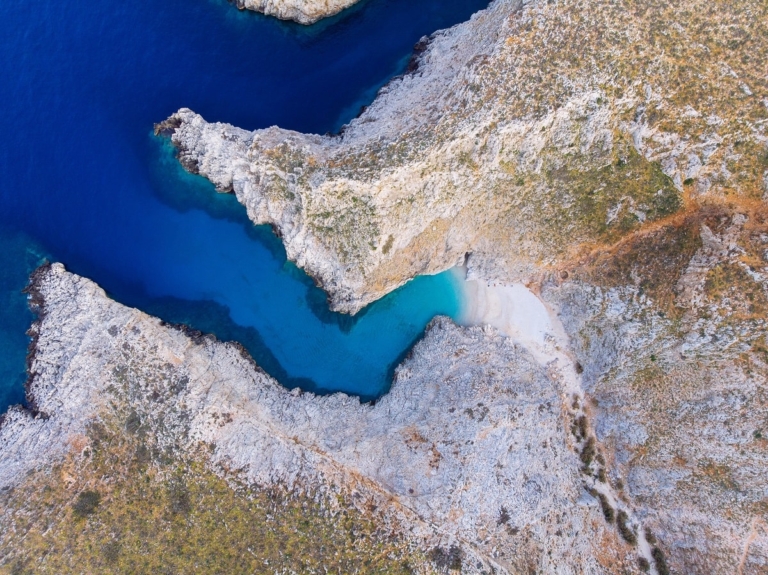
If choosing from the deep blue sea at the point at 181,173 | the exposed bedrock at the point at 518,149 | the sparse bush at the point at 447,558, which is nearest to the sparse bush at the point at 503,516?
→ the sparse bush at the point at 447,558

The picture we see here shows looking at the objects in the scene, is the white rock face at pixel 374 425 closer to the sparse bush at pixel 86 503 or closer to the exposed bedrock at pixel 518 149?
the sparse bush at pixel 86 503

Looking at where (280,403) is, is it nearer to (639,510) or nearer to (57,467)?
(57,467)

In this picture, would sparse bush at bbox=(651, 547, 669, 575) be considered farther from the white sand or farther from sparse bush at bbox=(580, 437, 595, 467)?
the white sand

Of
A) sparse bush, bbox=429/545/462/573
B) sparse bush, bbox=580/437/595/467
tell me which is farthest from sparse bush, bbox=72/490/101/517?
sparse bush, bbox=580/437/595/467

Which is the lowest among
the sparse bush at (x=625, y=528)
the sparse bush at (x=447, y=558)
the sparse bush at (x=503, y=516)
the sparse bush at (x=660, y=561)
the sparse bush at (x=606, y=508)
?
the sparse bush at (x=660, y=561)

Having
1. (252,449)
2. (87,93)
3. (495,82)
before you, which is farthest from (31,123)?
(495,82)
